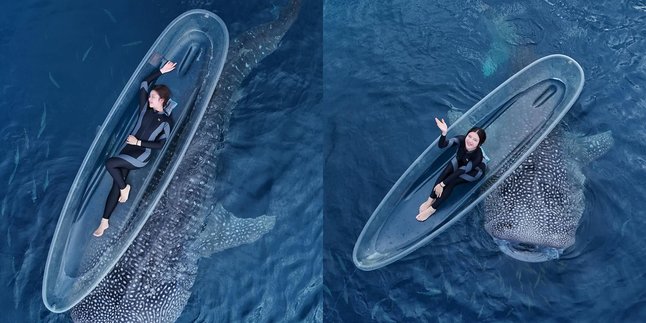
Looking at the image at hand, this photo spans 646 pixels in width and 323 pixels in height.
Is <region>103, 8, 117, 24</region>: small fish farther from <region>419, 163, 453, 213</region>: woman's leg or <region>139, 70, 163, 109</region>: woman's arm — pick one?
<region>419, 163, 453, 213</region>: woman's leg

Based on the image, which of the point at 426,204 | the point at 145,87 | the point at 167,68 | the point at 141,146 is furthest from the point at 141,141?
the point at 426,204

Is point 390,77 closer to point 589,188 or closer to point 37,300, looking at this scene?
point 589,188

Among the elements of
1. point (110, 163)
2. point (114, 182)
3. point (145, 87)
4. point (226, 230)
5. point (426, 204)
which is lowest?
point (226, 230)

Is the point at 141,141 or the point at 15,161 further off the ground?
the point at 141,141

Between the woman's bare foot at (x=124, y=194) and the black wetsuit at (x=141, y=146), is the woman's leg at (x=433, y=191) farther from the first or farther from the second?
the woman's bare foot at (x=124, y=194)

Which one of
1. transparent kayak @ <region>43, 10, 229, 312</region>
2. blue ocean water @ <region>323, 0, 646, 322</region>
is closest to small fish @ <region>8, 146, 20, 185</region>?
transparent kayak @ <region>43, 10, 229, 312</region>

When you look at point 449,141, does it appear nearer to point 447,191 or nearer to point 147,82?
point 447,191

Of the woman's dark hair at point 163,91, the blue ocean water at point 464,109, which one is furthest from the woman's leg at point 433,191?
the woman's dark hair at point 163,91

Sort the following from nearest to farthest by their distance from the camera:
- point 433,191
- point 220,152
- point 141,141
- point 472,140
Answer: point 472,140 < point 141,141 < point 433,191 < point 220,152
